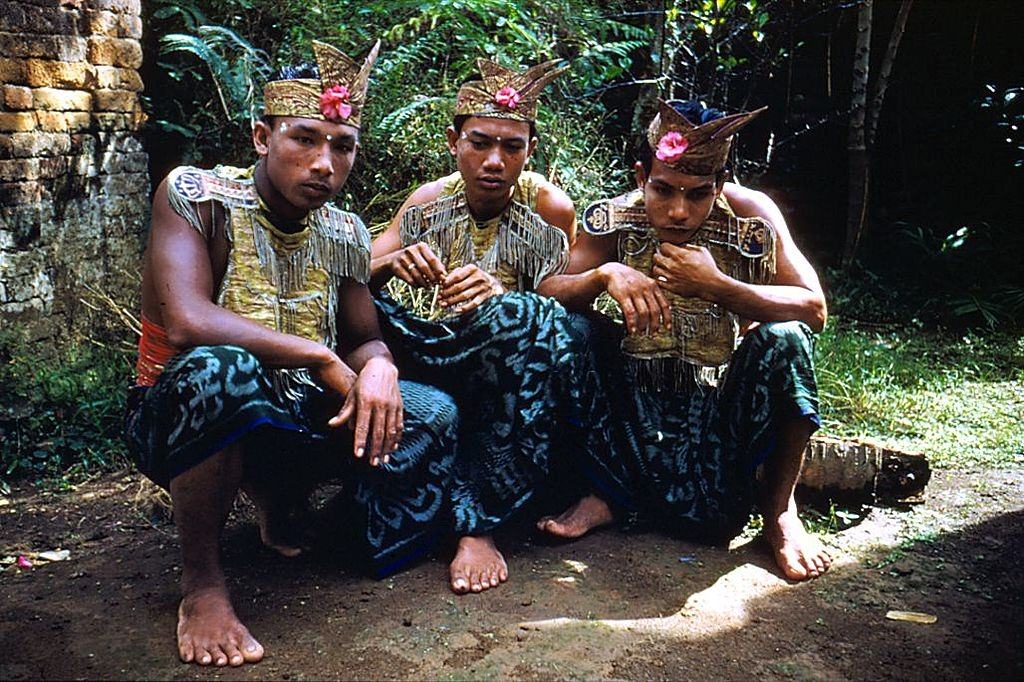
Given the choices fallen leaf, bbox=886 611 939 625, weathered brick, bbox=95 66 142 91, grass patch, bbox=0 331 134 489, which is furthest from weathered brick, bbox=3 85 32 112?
fallen leaf, bbox=886 611 939 625

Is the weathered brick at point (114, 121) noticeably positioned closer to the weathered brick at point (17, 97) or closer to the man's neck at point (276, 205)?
the weathered brick at point (17, 97)

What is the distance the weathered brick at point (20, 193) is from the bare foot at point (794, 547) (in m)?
3.63

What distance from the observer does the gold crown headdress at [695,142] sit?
3.03 meters

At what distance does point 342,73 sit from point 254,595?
1588mm

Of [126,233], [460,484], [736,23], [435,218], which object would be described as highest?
[736,23]

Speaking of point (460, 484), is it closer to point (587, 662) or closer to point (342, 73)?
point (587, 662)

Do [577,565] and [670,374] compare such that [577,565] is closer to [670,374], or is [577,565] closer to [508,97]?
[670,374]

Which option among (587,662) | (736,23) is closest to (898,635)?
(587,662)

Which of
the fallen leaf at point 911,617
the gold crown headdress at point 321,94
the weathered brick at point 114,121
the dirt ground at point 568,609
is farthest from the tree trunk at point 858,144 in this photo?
the gold crown headdress at point 321,94

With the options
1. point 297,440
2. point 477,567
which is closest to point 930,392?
point 477,567

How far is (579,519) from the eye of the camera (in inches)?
129

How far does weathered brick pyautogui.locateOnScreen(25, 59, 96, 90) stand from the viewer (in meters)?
4.44

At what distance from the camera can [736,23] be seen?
23.2 feet

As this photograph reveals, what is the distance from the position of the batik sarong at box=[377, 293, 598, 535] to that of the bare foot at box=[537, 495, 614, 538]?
0.17 metres
